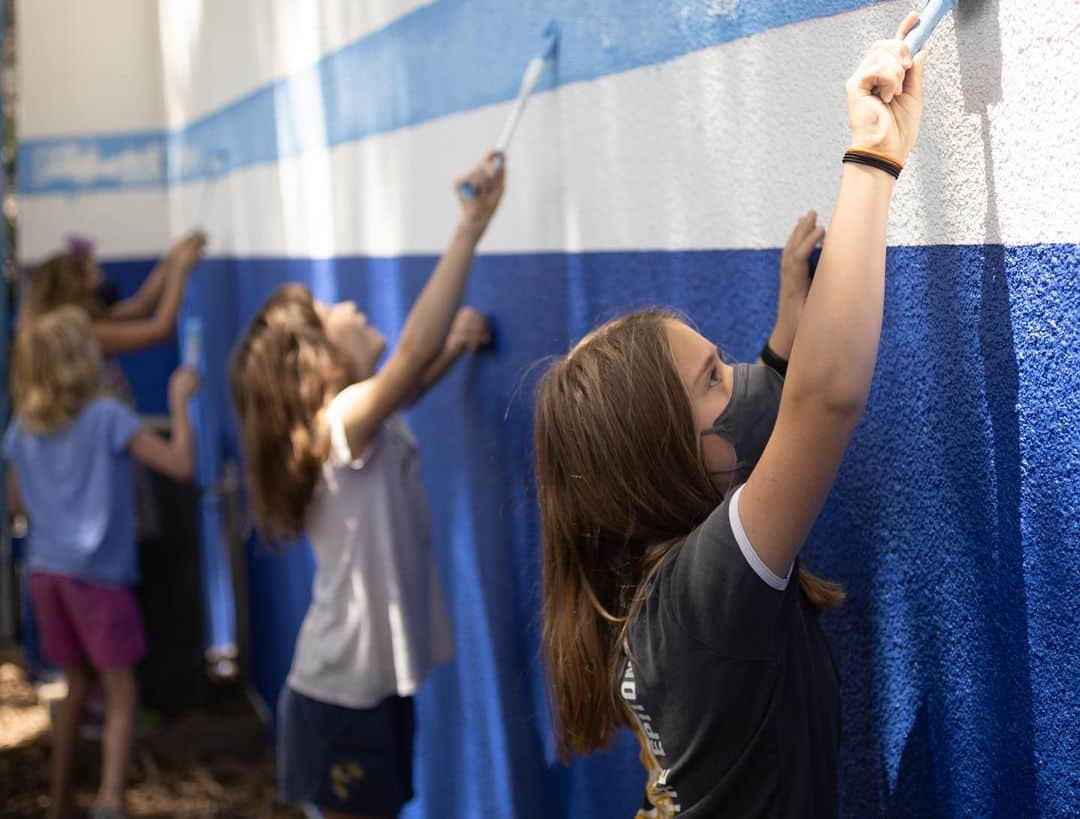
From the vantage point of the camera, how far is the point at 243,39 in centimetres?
473

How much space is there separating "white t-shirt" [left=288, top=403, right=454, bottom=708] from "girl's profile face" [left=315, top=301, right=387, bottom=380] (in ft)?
0.43

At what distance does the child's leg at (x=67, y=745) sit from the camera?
443 cm

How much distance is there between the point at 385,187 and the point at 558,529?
1.85 metres

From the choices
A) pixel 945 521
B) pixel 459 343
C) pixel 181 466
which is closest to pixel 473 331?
pixel 459 343

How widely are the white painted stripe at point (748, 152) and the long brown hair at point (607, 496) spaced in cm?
29

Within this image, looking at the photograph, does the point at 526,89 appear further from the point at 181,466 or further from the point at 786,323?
the point at 181,466

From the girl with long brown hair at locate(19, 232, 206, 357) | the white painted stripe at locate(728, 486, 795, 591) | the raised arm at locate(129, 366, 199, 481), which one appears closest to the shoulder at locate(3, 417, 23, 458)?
the raised arm at locate(129, 366, 199, 481)

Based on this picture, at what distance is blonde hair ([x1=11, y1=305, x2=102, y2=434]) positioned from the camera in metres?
4.17

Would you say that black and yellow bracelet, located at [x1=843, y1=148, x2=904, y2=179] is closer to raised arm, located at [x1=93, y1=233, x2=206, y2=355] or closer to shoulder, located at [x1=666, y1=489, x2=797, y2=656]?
shoulder, located at [x1=666, y1=489, x2=797, y2=656]

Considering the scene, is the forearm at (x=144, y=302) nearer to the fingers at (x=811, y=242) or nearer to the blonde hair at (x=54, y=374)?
the blonde hair at (x=54, y=374)

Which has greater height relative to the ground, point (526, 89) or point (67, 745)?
point (526, 89)

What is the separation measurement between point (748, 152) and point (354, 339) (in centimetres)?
125

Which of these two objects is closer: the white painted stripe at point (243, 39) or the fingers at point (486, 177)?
the fingers at point (486, 177)

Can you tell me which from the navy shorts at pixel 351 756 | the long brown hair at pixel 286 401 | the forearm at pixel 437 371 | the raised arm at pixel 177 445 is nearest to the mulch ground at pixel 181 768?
the raised arm at pixel 177 445
